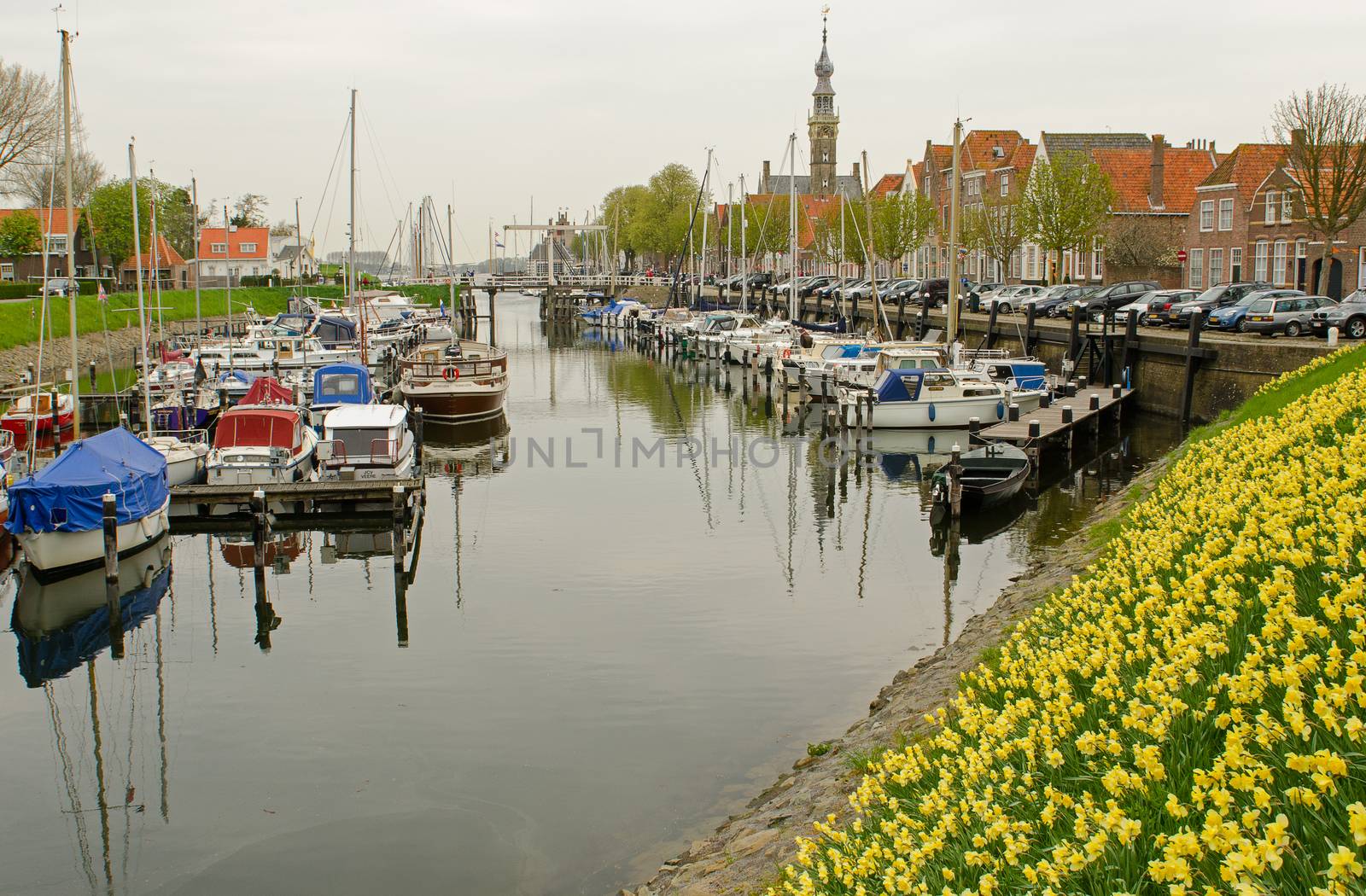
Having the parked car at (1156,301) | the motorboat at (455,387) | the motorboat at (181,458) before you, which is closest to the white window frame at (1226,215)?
the parked car at (1156,301)

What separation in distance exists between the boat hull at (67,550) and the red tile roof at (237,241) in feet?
370

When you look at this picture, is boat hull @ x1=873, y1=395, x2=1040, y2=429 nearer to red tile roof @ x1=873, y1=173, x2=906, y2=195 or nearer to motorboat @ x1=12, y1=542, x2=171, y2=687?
motorboat @ x1=12, y1=542, x2=171, y2=687

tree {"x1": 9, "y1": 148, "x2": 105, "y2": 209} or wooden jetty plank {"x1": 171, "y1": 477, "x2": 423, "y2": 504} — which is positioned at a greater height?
tree {"x1": 9, "y1": 148, "x2": 105, "y2": 209}

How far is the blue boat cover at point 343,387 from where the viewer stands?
41250 mm

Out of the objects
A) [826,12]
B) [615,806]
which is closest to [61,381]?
[615,806]

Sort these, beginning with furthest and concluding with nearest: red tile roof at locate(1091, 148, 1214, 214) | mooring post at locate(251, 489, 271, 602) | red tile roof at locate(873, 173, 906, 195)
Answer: red tile roof at locate(873, 173, 906, 195) < red tile roof at locate(1091, 148, 1214, 214) < mooring post at locate(251, 489, 271, 602)

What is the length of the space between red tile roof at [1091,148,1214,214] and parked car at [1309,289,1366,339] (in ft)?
107

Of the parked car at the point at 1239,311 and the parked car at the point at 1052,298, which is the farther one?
the parked car at the point at 1052,298

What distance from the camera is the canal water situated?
1383 centimetres

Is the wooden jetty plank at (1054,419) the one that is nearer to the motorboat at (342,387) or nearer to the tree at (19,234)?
the motorboat at (342,387)

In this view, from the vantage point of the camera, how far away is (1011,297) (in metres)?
64.2

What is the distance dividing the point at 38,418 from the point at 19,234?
6475 centimetres

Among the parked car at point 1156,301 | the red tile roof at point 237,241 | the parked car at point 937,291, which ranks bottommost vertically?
the parked car at point 1156,301

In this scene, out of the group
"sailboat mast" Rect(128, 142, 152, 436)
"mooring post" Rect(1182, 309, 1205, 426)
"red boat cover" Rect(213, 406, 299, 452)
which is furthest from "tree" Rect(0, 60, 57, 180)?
"mooring post" Rect(1182, 309, 1205, 426)
